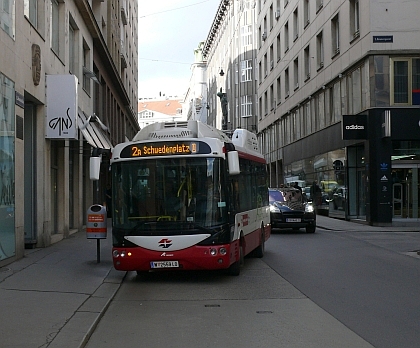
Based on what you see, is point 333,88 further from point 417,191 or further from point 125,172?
point 125,172

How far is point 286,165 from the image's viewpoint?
46.1m

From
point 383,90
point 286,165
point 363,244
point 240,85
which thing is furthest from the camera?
point 240,85

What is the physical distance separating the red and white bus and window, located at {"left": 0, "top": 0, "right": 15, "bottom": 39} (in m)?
3.83

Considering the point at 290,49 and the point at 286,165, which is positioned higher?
the point at 290,49

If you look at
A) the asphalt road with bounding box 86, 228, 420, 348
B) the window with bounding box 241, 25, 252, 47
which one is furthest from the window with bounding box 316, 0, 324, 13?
the window with bounding box 241, 25, 252, 47

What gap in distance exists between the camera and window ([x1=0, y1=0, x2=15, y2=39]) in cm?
1262

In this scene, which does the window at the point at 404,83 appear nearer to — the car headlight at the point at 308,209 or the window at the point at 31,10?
the car headlight at the point at 308,209

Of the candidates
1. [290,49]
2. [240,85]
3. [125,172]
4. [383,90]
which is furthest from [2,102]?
[240,85]

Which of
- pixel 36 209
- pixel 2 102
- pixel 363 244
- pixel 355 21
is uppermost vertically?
pixel 355 21

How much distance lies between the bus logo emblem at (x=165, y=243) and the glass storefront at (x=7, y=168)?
3517mm

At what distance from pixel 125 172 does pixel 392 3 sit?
19.2 m

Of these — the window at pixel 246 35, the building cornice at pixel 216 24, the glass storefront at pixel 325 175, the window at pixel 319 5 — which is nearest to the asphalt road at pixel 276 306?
the glass storefront at pixel 325 175

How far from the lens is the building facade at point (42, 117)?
12867 mm

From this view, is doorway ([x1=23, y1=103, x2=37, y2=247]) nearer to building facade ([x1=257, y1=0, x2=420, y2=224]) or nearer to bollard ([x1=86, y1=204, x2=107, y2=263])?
bollard ([x1=86, y1=204, x2=107, y2=263])
